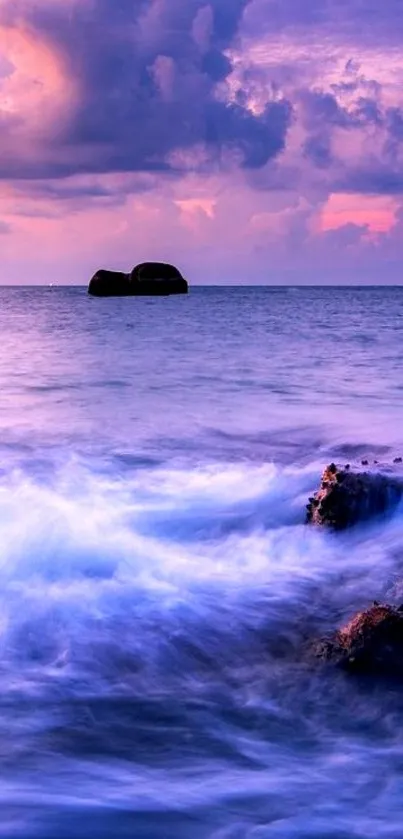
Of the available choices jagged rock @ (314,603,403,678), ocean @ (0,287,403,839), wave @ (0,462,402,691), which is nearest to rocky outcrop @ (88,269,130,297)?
ocean @ (0,287,403,839)

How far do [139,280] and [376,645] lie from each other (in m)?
91.8

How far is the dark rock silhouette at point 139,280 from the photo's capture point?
95.8m

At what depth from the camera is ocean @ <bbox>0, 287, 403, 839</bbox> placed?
14.6ft

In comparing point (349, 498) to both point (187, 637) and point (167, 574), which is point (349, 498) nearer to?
point (167, 574)

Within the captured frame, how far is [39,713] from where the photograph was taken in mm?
5305

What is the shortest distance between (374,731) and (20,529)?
4.23 m

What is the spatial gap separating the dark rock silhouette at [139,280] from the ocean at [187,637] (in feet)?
269

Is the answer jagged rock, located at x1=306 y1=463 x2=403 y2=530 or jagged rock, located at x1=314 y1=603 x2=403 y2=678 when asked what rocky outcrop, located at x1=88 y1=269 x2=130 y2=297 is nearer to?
jagged rock, located at x1=306 y1=463 x2=403 y2=530

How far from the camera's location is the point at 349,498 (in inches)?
326

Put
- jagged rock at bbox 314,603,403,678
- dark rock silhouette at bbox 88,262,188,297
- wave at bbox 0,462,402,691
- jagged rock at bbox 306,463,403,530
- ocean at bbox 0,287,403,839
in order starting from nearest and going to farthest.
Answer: ocean at bbox 0,287,403,839
jagged rock at bbox 314,603,403,678
wave at bbox 0,462,402,691
jagged rock at bbox 306,463,403,530
dark rock silhouette at bbox 88,262,188,297

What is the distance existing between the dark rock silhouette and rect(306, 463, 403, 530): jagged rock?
88.1 m

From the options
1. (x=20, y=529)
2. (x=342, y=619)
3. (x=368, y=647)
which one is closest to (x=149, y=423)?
(x=20, y=529)

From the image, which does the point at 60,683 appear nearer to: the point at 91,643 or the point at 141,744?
the point at 91,643

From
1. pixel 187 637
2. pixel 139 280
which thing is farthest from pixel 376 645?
pixel 139 280
